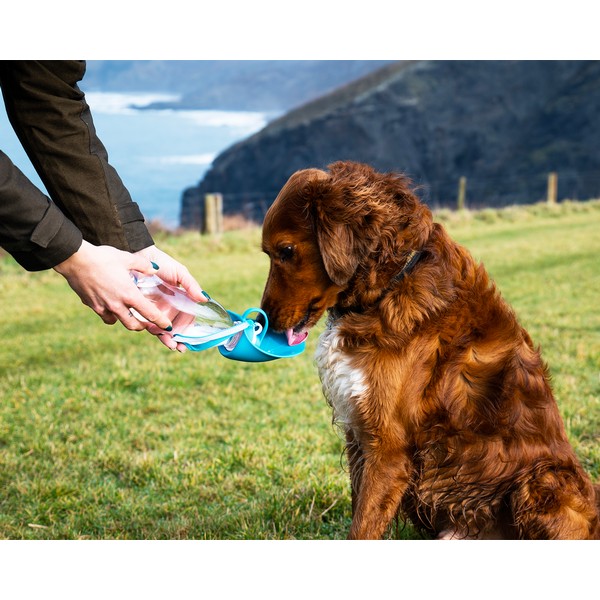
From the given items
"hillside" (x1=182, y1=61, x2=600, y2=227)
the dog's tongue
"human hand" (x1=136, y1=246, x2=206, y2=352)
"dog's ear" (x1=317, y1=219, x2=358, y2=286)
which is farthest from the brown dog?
"hillside" (x1=182, y1=61, x2=600, y2=227)

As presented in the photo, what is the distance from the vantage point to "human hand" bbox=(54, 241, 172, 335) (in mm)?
2809

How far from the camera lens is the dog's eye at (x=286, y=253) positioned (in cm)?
314

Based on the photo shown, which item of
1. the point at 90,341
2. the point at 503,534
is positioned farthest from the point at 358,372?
the point at 90,341

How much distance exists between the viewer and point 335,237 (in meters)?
3.02

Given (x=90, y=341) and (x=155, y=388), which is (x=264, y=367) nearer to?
(x=155, y=388)

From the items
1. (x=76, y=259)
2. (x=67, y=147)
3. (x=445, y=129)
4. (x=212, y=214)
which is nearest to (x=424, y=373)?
(x=76, y=259)

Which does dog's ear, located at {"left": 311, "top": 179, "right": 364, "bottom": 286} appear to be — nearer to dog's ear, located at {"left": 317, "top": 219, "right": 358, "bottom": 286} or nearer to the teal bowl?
dog's ear, located at {"left": 317, "top": 219, "right": 358, "bottom": 286}

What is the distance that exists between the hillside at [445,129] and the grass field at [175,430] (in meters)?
41.4

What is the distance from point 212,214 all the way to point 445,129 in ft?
137

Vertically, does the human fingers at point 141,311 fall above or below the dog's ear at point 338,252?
below

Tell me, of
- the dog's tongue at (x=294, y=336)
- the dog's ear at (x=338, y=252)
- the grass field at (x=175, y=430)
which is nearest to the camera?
the dog's ear at (x=338, y=252)

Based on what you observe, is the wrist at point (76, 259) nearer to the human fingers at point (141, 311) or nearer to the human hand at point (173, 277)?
the human fingers at point (141, 311)

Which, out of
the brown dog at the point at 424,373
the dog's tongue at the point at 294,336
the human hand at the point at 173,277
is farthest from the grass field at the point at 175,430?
the human hand at the point at 173,277

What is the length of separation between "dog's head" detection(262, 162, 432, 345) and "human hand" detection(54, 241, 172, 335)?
0.55 meters
